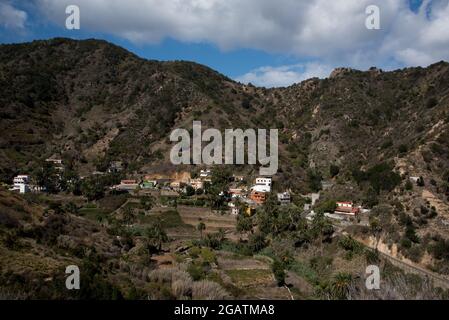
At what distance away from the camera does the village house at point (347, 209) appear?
55.8m

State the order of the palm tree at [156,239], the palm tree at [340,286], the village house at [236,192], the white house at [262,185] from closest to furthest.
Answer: the palm tree at [340,286] < the palm tree at [156,239] < the village house at [236,192] < the white house at [262,185]

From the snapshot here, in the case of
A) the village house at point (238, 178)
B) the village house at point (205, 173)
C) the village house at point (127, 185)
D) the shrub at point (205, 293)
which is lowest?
the shrub at point (205, 293)

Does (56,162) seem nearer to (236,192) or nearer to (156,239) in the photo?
(236,192)

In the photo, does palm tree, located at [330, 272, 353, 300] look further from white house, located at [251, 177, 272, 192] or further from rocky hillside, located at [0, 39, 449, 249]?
white house, located at [251, 177, 272, 192]

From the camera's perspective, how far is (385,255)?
140ft

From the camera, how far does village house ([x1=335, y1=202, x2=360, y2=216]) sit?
55766 millimetres

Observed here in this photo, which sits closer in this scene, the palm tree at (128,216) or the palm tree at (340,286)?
the palm tree at (340,286)

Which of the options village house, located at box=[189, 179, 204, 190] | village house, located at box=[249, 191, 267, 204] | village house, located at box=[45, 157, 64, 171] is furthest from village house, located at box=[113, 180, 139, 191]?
village house, located at box=[249, 191, 267, 204]

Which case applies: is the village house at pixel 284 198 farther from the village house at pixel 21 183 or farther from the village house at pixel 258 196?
the village house at pixel 21 183

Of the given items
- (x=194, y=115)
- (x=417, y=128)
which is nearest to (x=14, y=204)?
(x=417, y=128)

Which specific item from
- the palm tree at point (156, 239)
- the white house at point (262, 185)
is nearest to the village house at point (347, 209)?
the white house at point (262, 185)

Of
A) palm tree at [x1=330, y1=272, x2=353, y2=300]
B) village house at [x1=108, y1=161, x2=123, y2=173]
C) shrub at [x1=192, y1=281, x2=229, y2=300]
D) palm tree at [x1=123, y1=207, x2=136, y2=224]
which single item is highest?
village house at [x1=108, y1=161, x2=123, y2=173]

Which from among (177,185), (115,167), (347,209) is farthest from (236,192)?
(115,167)
